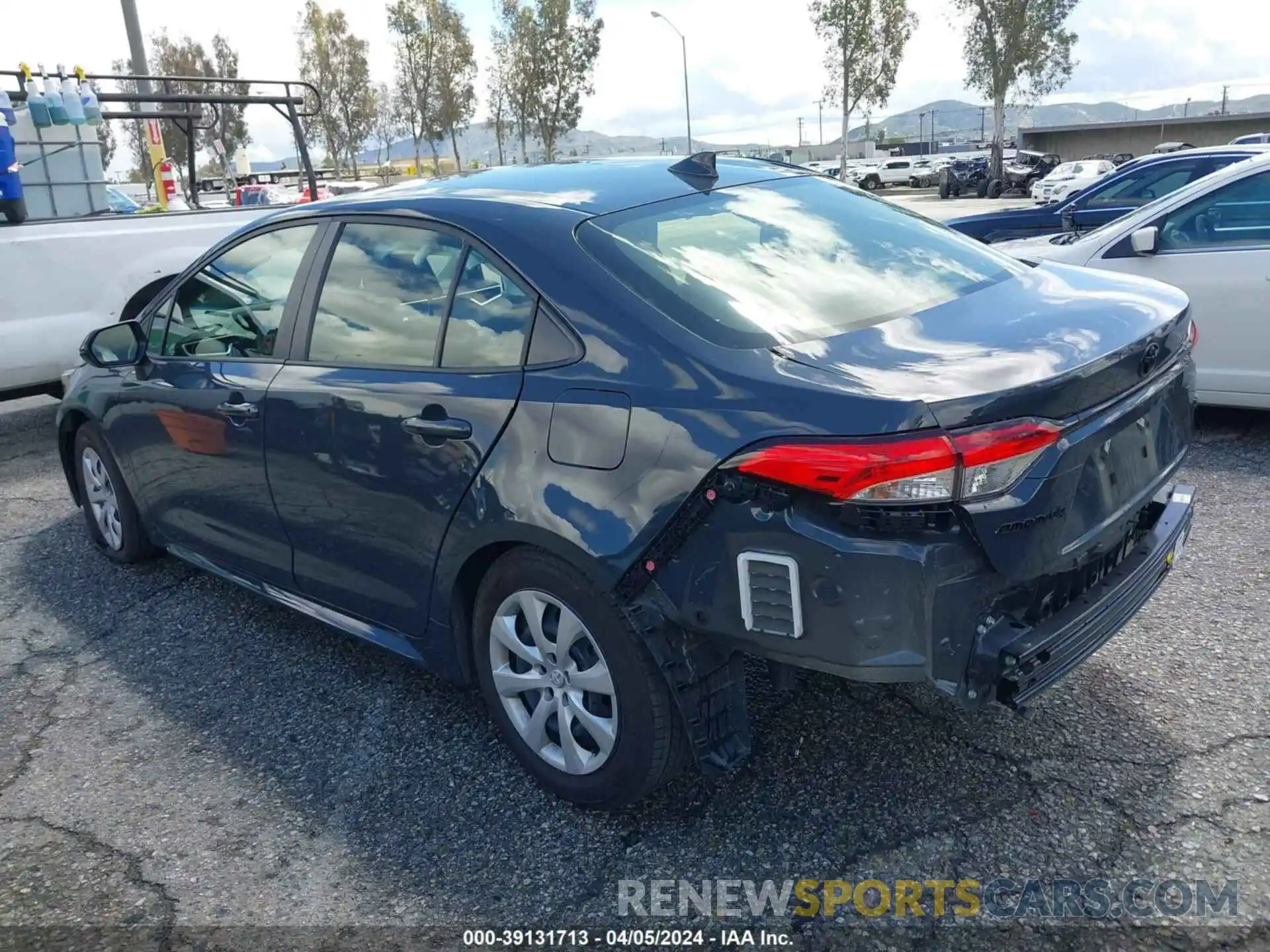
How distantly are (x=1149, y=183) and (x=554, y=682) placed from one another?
8061mm

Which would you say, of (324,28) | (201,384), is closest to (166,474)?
(201,384)

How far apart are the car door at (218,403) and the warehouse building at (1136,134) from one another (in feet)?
203

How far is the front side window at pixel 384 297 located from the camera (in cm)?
296

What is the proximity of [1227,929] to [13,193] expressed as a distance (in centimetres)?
729

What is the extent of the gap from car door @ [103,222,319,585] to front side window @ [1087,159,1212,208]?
23.7 feet

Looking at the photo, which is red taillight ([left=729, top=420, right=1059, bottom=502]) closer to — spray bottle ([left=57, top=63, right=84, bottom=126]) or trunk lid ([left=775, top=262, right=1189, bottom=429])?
trunk lid ([left=775, top=262, right=1189, bottom=429])

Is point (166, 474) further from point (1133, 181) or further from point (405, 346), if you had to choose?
point (1133, 181)

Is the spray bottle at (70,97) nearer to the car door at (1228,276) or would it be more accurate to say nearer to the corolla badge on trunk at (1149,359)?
the car door at (1228,276)

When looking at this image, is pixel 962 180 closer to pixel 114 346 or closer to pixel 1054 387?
pixel 114 346

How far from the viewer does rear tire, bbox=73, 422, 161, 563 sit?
4.55 meters

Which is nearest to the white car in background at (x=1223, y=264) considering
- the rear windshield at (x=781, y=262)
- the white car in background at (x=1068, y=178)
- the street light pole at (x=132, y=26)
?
the rear windshield at (x=781, y=262)

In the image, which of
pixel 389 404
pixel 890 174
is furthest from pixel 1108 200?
pixel 890 174

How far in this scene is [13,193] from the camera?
648 cm

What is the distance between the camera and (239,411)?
3.49 m
